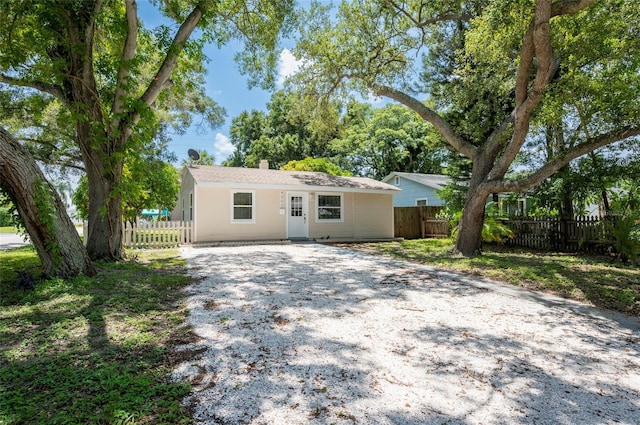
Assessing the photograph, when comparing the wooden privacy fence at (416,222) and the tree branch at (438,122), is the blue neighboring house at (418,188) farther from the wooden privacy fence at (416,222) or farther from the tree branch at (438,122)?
the tree branch at (438,122)

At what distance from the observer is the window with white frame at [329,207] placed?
50.0ft

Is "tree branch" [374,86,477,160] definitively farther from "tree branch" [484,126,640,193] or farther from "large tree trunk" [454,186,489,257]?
"tree branch" [484,126,640,193]

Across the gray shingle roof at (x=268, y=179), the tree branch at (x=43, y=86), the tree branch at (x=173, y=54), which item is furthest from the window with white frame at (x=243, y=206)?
the tree branch at (x=43, y=86)

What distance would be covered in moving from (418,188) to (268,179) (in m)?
11.6

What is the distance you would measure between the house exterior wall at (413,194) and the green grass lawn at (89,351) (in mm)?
17817

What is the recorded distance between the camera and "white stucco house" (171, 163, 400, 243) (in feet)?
43.6

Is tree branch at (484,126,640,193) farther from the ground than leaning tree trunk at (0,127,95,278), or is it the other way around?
tree branch at (484,126,640,193)

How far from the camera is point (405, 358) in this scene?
323 centimetres

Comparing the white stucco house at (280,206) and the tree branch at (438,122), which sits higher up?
the tree branch at (438,122)

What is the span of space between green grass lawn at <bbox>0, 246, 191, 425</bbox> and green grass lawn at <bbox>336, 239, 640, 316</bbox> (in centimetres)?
604

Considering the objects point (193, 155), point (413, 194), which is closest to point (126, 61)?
point (193, 155)

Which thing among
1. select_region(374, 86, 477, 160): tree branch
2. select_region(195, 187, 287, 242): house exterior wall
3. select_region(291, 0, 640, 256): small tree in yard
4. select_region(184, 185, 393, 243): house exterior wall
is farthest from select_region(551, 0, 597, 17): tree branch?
select_region(195, 187, 287, 242): house exterior wall

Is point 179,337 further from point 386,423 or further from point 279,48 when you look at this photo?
point 279,48

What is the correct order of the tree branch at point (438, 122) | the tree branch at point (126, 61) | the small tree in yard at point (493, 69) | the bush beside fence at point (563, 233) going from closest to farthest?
the small tree in yard at point (493, 69) → the tree branch at point (126, 61) → the bush beside fence at point (563, 233) → the tree branch at point (438, 122)
